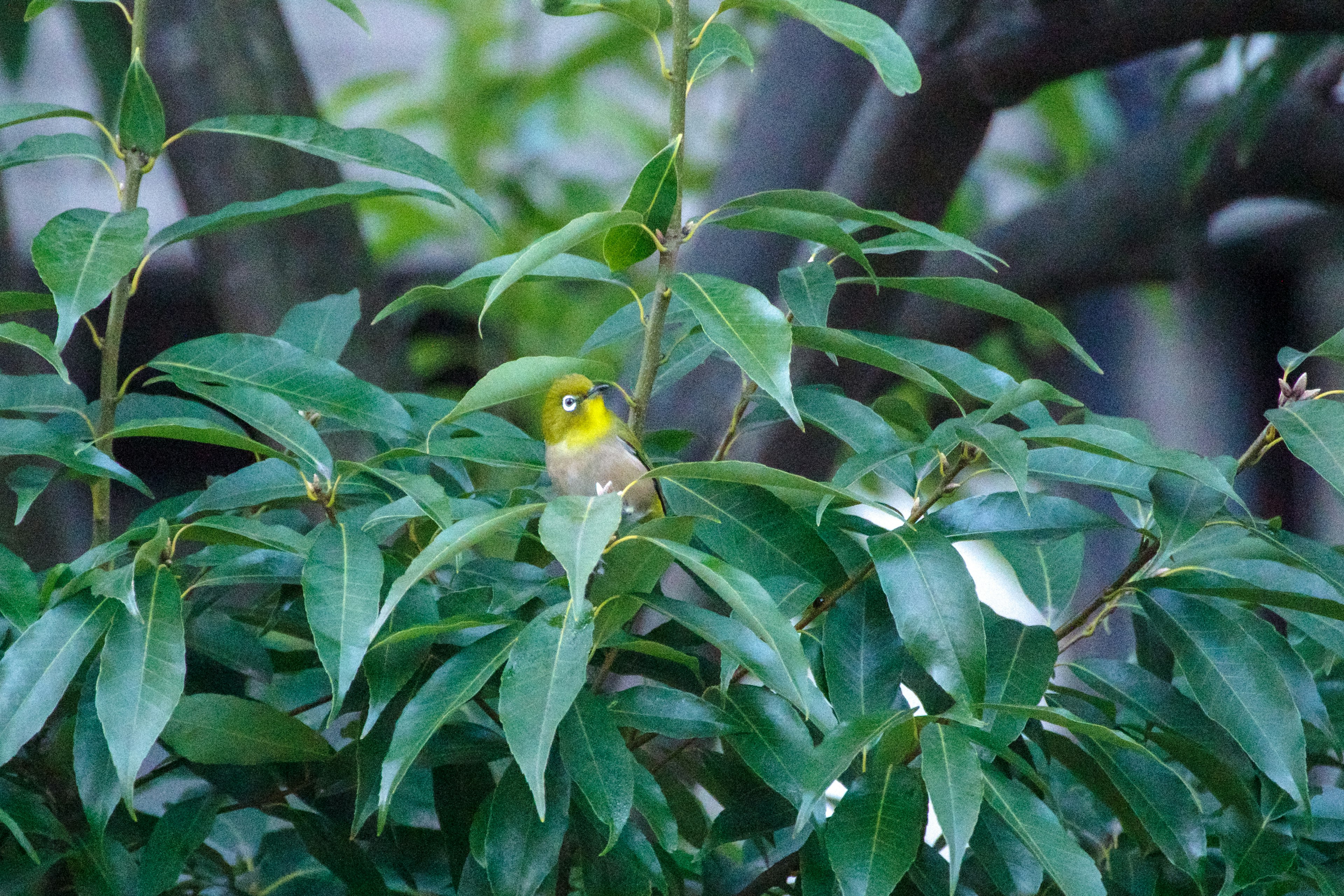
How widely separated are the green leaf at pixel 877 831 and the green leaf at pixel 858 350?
0.23 meters

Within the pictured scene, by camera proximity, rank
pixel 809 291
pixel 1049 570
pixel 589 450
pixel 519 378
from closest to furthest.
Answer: pixel 519 378 < pixel 809 291 < pixel 1049 570 < pixel 589 450

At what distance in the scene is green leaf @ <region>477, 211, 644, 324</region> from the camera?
0.67 meters

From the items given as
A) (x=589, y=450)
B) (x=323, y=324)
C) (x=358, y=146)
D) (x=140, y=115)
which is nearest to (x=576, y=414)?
(x=589, y=450)

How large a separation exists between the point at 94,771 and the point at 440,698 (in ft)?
0.74

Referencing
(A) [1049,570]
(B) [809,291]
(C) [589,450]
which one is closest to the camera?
(B) [809,291]

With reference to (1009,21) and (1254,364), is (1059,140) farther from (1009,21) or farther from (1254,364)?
(1009,21)

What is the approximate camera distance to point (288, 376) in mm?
894

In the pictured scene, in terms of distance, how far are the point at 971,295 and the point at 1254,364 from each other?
303cm

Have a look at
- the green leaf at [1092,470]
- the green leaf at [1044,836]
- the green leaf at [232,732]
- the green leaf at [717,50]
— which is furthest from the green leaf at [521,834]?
the green leaf at [717,50]

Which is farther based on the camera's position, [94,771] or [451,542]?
[94,771]

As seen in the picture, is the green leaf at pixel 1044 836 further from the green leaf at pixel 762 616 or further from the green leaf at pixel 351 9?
the green leaf at pixel 351 9

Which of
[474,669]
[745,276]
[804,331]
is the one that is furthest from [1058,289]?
[474,669]

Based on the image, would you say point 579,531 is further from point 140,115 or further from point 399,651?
point 140,115

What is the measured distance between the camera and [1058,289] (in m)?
2.23
